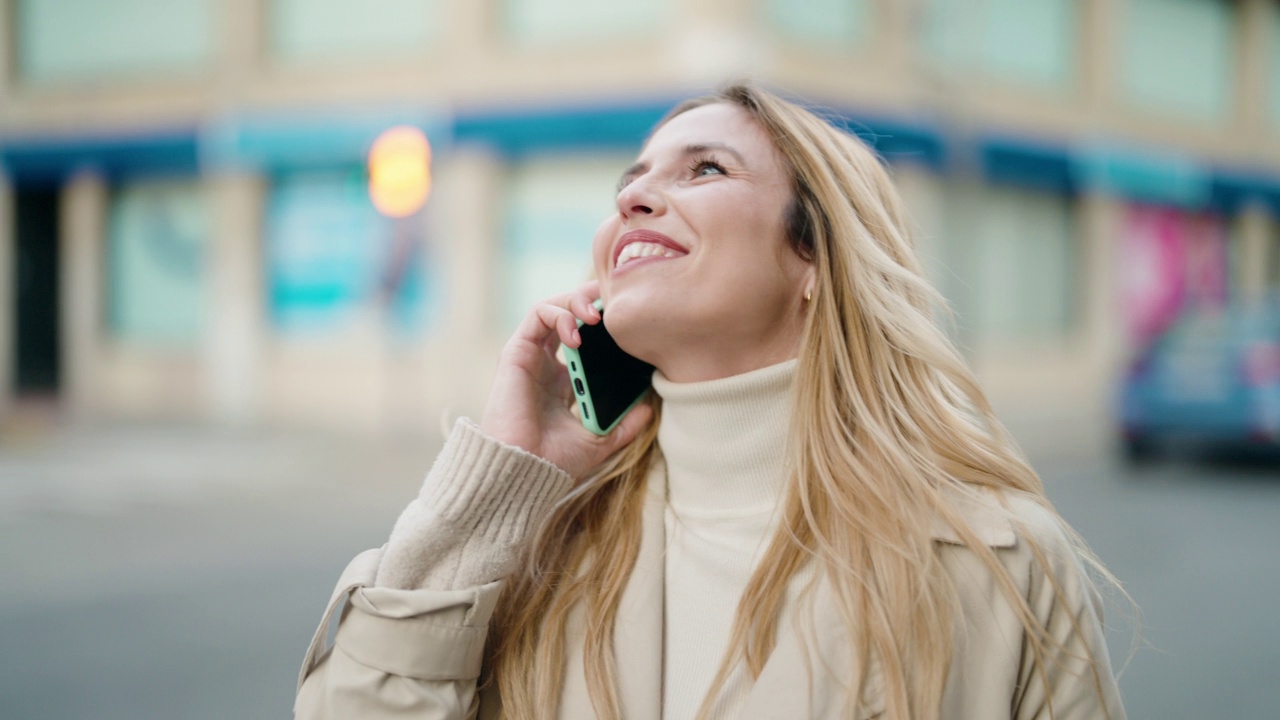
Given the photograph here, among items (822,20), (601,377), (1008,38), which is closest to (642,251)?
(601,377)

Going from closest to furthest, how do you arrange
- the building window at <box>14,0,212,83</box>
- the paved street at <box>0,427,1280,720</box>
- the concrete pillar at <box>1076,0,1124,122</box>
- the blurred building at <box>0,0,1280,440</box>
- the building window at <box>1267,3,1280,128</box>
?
the paved street at <box>0,427,1280,720</box>, the blurred building at <box>0,0,1280,440</box>, the building window at <box>14,0,212,83</box>, the concrete pillar at <box>1076,0,1124,122</box>, the building window at <box>1267,3,1280,128</box>

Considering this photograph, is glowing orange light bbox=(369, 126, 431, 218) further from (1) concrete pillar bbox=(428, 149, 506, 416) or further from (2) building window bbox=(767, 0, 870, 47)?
(2) building window bbox=(767, 0, 870, 47)

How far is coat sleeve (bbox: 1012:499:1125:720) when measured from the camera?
1591 millimetres

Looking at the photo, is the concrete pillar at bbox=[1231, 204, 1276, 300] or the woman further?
the concrete pillar at bbox=[1231, 204, 1276, 300]

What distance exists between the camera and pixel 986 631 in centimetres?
162

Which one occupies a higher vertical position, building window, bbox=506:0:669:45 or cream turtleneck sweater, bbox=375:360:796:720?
building window, bbox=506:0:669:45

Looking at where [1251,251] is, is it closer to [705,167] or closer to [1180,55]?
[1180,55]

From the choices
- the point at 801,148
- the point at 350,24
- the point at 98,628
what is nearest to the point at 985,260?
the point at 350,24

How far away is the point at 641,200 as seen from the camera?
1.96 metres

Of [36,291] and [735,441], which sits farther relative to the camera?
[36,291]

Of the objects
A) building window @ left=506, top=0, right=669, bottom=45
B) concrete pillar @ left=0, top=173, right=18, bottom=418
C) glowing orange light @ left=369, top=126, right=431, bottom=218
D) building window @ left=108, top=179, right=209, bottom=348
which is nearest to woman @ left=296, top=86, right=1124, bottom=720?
glowing orange light @ left=369, top=126, right=431, bottom=218

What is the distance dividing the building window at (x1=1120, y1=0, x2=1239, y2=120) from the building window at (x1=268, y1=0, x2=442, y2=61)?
11.4m

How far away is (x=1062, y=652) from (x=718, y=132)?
1056mm

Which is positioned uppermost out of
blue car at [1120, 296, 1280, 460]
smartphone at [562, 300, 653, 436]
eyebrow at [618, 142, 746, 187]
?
eyebrow at [618, 142, 746, 187]
